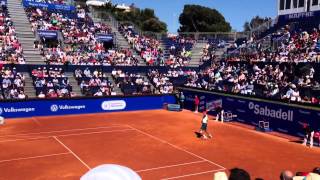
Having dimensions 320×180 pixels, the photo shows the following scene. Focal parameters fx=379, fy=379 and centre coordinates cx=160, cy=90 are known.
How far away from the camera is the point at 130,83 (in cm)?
3891

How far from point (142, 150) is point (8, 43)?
2492cm

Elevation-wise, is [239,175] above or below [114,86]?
above

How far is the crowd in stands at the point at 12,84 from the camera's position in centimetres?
3173

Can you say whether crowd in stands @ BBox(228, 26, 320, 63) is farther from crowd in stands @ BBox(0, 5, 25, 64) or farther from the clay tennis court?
crowd in stands @ BBox(0, 5, 25, 64)

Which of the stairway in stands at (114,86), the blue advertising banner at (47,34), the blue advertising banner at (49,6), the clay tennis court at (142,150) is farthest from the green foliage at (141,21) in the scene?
the clay tennis court at (142,150)

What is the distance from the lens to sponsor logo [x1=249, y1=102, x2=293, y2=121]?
24.8m

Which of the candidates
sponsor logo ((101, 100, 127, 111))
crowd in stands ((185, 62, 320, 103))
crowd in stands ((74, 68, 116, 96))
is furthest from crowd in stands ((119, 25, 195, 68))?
sponsor logo ((101, 100, 127, 111))

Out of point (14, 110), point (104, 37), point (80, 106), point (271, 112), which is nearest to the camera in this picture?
point (271, 112)

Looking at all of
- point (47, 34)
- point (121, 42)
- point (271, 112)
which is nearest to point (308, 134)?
point (271, 112)

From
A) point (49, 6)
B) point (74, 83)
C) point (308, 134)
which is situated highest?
point (49, 6)

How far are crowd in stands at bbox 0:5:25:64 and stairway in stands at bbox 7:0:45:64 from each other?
0.68m

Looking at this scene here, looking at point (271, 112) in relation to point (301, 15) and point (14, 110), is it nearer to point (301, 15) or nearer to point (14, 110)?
point (14, 110)

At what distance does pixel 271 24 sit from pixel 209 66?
30.1ft

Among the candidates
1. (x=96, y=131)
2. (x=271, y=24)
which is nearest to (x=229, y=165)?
(x=96, y=131)
